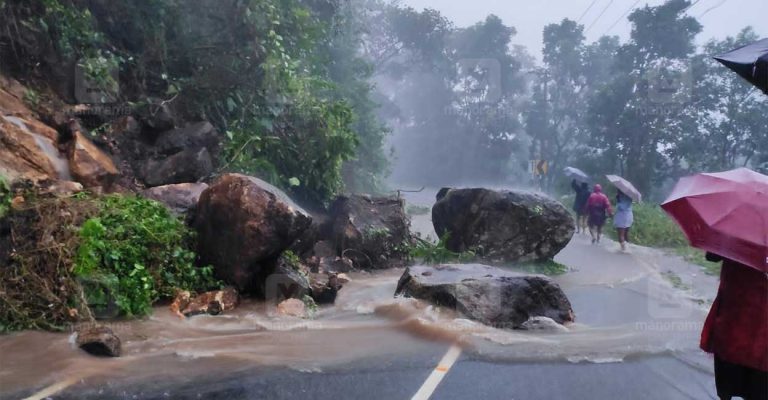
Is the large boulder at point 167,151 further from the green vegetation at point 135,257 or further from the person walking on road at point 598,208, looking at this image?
the person walking on road at point 598,208

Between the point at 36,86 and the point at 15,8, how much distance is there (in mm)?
1351

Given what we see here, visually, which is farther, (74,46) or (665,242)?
(665,242)

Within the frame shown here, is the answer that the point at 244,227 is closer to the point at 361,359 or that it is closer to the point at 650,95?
the point at 361,359

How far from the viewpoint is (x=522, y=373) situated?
17.0 ft

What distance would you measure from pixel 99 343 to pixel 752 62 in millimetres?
5776

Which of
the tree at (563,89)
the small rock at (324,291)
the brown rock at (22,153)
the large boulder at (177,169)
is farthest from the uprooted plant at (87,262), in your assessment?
the tree at (563,89)

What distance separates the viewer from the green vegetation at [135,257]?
6.30m

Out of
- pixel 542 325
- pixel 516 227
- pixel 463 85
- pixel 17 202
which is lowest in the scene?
pixel 542 325

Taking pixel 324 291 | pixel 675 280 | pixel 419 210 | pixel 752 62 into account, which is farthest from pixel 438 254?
pixel 419 210

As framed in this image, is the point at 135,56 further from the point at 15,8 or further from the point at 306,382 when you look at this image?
the point at 306,382

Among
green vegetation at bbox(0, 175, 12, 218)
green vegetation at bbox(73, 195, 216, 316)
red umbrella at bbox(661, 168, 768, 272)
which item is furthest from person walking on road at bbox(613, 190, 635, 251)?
green vegetation at bbox(0, 175, 12, 218)

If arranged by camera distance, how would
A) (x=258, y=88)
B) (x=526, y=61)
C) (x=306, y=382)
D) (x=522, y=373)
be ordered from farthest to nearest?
1. (x=526, y=61)
2. (x=258, y=88)
3. (x=522, y=373)
4. (x=306, y=382)

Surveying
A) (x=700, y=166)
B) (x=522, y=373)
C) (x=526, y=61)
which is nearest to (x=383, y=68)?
(x=526, y=61)

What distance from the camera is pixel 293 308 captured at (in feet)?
24.2
